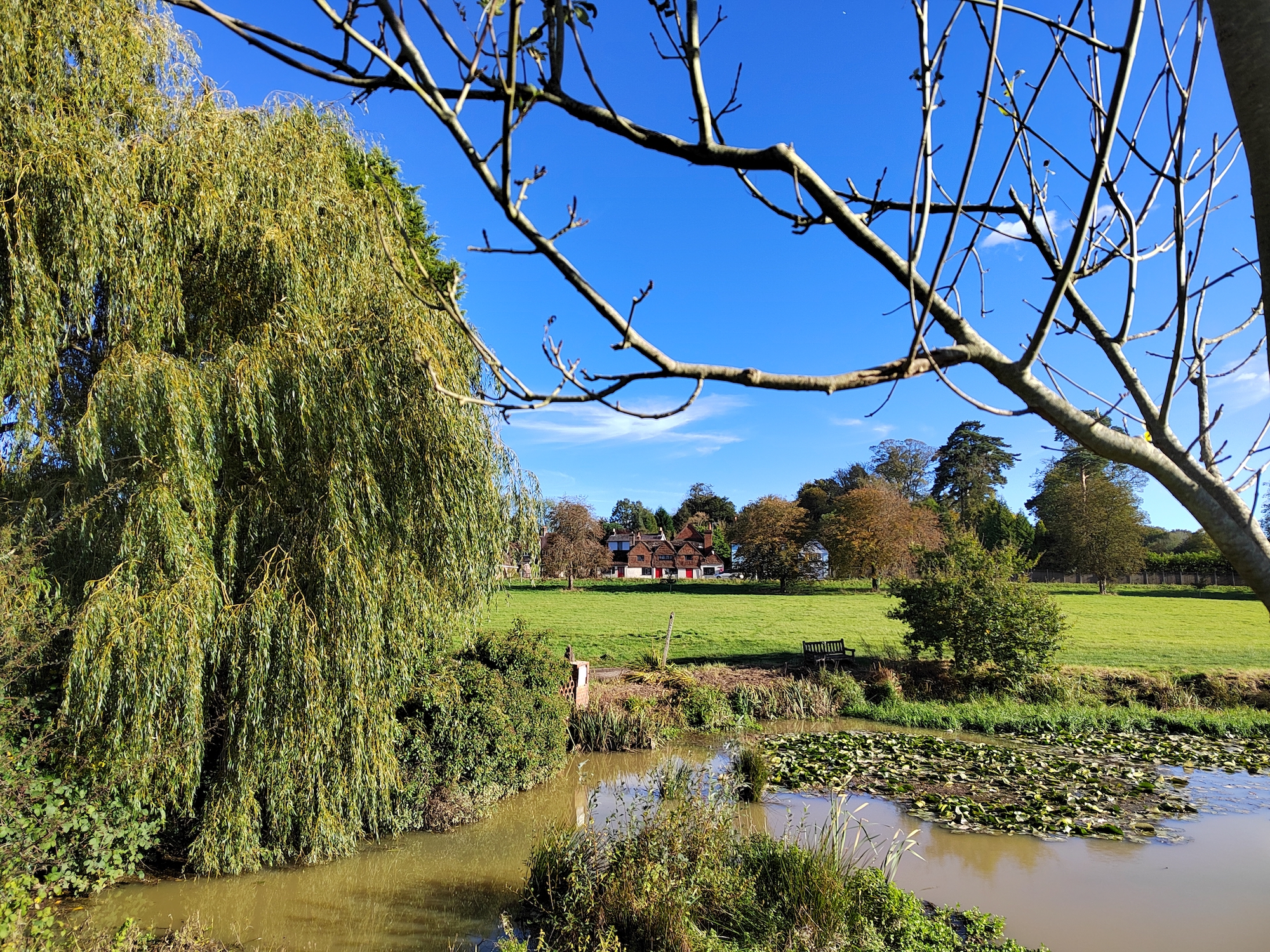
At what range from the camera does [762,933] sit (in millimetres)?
5914

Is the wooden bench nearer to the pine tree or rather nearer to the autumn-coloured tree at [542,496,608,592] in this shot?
the autumn-coloured tree at [542,496,608,592]

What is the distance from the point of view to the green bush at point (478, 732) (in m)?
9.30

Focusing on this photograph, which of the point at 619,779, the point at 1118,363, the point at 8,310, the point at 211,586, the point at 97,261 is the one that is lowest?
the point at 619,779

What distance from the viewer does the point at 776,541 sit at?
4884 cm

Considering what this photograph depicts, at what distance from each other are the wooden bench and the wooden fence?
125 feet

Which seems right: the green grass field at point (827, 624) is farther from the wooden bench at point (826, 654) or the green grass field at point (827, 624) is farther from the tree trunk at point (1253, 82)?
the tree trunk at point (1253, 82)

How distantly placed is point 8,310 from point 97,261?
0.89 m

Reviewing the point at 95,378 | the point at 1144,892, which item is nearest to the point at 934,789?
the point at 1144,892

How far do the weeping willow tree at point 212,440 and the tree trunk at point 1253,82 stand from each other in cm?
592

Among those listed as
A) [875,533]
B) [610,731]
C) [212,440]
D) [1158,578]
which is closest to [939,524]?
[875,533]

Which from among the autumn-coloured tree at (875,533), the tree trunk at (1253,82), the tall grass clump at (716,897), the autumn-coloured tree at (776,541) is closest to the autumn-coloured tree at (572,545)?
the autumn-coloured tree at (776,541)

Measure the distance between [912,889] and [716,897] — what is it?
9.41ft

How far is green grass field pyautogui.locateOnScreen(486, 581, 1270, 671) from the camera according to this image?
20562 millimetres

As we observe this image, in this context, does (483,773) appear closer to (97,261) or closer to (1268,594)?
(97,261)
